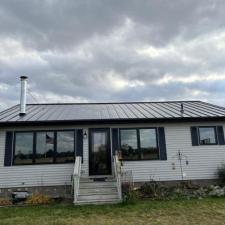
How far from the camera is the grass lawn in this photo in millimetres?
6633

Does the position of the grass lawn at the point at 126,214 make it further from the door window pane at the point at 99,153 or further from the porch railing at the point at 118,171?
the door window pane at the point at 99,153

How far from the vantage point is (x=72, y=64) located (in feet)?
53.9

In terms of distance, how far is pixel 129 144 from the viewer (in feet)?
37.3

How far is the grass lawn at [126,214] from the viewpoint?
6.63m

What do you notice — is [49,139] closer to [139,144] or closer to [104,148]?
[104,148]

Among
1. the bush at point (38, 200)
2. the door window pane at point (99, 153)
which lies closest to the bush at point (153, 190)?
the door window pane at point (99, 153)

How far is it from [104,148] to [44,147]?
2674mm

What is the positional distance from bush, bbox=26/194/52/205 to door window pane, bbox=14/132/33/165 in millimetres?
1707

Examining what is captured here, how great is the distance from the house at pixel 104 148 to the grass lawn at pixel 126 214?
2312 mm

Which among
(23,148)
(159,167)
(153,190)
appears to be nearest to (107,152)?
(159,167)

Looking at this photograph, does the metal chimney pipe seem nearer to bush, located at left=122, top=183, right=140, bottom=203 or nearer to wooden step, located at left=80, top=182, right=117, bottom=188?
wooden step, located at left=80, top=182, right=117, bottom=188

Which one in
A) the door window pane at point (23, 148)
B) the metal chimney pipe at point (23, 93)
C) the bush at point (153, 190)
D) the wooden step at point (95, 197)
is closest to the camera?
the wooden step at point (95, 197)

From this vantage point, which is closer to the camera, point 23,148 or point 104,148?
point 23,148

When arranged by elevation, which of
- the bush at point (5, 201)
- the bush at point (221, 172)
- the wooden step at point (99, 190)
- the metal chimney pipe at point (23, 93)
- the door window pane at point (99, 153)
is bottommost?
the bush at point (5, 201)
